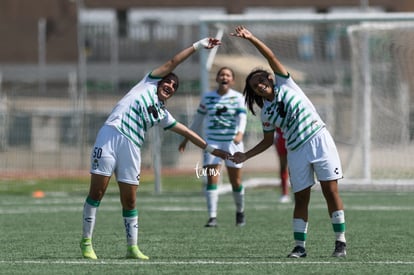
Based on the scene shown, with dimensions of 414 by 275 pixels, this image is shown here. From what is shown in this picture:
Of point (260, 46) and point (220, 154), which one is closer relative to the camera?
point (260, 46)

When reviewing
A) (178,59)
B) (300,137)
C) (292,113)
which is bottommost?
(300,137)

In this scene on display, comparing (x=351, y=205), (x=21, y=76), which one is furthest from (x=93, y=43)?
(x=351, y=205)

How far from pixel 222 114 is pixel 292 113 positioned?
5.08 metres

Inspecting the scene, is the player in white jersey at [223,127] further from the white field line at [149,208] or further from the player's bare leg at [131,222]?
the player's bare leg at [131,222]

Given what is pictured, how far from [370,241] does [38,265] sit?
178 inches

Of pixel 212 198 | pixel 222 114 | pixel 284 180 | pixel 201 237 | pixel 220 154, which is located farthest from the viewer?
pixel 284 180

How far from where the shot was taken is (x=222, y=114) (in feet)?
56.2

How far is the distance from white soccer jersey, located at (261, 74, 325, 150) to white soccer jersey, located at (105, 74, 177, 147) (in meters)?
1.16

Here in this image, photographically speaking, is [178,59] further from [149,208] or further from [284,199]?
[284,199]

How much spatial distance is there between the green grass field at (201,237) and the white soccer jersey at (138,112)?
1294mm

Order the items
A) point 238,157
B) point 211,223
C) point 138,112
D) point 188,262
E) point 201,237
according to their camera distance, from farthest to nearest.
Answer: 1. point 211,223
2. point 201,237
3. point 238,157
4. point 138,112
5. point 188,262

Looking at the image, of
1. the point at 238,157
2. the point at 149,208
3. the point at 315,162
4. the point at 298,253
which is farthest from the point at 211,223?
the point at 315,162

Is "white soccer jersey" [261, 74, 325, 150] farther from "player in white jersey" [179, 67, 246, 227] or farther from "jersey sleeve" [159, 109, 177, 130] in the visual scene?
"player in white jersey" [179, 67, 246, 227]

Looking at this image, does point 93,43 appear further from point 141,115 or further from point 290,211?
point 141,115
